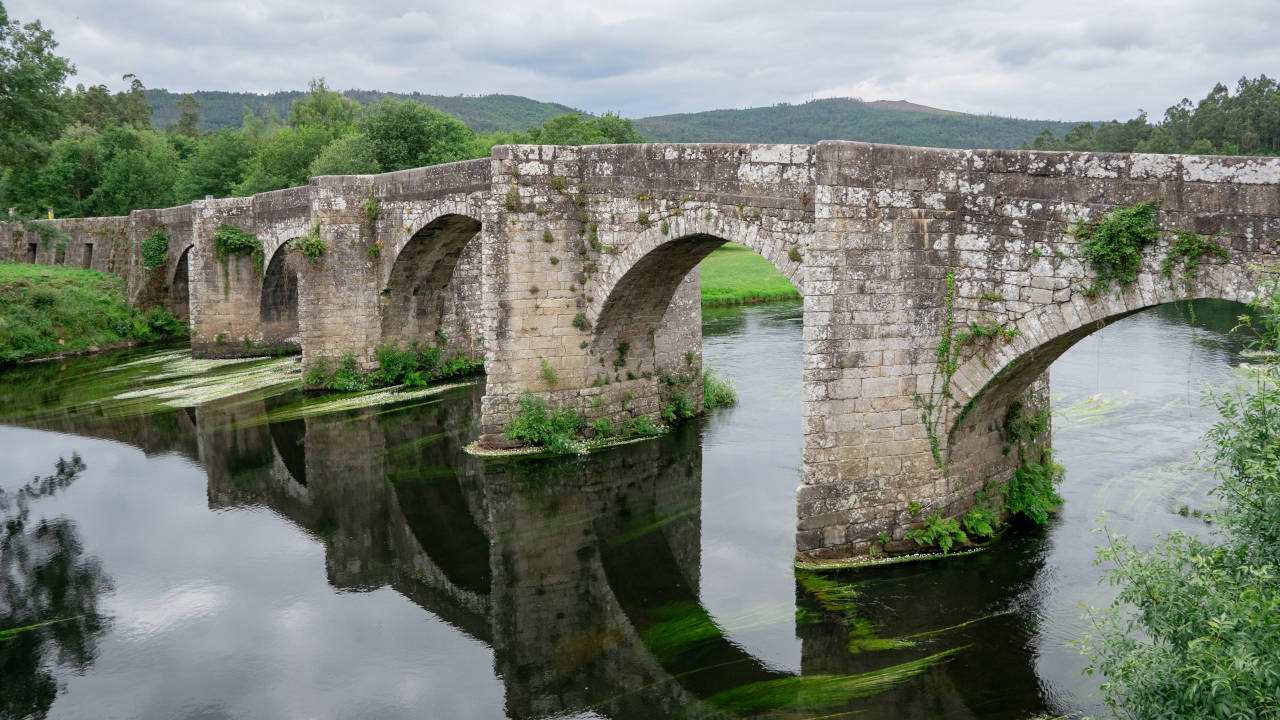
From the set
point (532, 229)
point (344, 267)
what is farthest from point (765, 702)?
point (344, 267)

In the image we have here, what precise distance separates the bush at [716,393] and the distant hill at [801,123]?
3108 inches

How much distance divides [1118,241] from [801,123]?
4528 inches

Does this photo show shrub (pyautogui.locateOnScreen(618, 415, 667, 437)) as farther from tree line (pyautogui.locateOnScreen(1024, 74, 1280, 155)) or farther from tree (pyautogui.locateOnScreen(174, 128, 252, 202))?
tree (pyautogui.locateOnScreen(174, 128, 252, 202))

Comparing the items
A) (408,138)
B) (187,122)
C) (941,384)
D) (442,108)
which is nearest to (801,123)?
(442,108)

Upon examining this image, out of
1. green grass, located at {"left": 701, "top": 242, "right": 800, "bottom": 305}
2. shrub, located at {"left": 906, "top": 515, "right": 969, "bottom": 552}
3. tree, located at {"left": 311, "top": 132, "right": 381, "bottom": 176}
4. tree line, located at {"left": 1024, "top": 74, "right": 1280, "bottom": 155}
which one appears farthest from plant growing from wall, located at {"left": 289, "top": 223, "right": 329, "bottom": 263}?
tree line, located at {"left": 1024, "top": 74, "right": 1280, "bottom": 155}

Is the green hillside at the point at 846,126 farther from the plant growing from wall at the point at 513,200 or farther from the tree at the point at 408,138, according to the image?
the plant growing from wall at the point at 513,200

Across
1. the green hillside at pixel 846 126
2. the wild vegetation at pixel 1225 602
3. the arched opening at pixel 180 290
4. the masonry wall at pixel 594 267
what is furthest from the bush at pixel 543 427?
the green hillside at pixel 846 126

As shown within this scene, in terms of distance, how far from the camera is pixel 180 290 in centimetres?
3133

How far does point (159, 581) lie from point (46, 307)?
21.7 metres

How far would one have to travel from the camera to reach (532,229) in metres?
14.2

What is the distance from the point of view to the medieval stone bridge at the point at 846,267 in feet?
27.7

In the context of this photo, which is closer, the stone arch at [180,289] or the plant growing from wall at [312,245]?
the plant growing from wall at [312,245]

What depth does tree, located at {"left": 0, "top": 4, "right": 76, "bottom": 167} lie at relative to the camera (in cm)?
2092

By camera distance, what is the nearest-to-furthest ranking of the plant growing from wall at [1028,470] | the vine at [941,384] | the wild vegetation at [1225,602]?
the wild vegetation at [1225,602] → the vine at [941,384] → the plant growing from wall at [1028,470]
